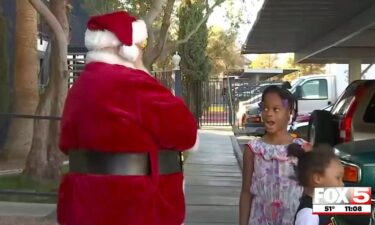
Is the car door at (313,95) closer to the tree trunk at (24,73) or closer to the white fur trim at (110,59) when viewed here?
the tree trunk at (24,73)

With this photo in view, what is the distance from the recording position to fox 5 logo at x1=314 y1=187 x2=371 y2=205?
Answer: 2.28 metres

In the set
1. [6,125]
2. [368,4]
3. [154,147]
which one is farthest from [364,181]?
[6,125]

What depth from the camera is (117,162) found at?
315 centimetres

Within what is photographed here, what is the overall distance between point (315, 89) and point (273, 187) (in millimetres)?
18233

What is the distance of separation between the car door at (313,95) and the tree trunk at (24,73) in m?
9.74

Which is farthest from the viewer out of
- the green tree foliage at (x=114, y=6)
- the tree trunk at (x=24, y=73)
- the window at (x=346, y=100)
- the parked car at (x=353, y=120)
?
the green tree foliage at (x=114, y=6)

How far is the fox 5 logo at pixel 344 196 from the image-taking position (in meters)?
2.28

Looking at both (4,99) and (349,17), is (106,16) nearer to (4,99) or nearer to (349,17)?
(4,99)

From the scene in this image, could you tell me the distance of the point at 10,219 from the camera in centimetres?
749

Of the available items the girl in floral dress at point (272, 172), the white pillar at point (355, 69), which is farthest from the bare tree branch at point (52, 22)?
the white pillar at point (355, 69)

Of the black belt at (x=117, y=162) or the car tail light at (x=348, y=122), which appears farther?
the car tail light at (x=348, y=122)


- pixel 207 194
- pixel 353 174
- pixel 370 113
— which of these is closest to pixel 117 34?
pixel 353 174

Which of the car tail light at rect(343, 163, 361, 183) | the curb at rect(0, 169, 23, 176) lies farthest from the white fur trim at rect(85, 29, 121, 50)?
the curb at rect(0, 169, 23, 176)

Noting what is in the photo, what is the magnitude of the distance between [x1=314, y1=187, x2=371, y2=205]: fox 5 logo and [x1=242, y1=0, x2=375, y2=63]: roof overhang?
10450 mm
